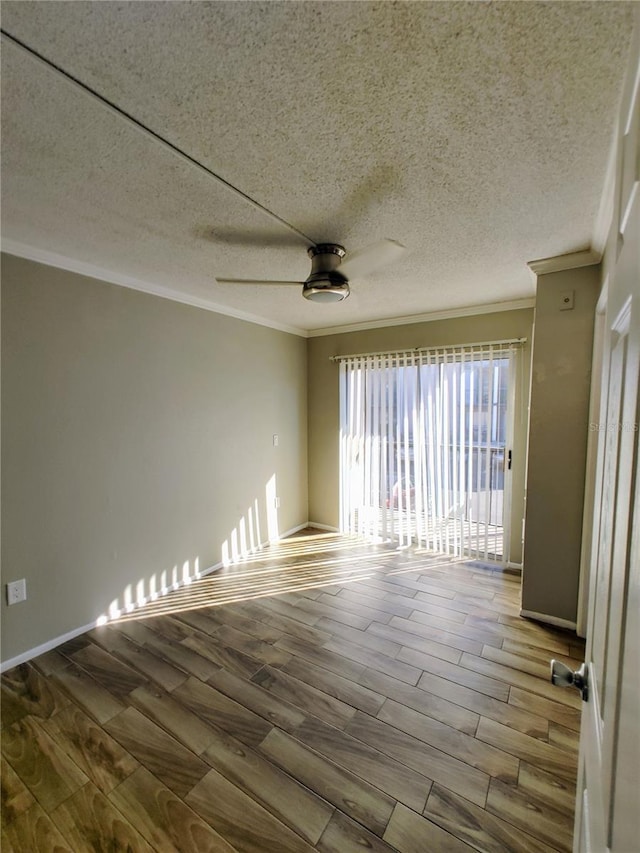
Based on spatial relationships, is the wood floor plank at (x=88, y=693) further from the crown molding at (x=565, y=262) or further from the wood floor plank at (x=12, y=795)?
the crown molding at (x=565, y=262)

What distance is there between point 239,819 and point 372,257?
88.6 inches

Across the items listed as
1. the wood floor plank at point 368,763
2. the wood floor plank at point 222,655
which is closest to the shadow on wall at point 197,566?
the wood floor plank at point 222,655

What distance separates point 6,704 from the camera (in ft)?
5.77

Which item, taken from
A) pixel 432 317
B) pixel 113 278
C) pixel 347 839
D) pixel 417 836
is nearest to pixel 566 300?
pixel 432 317

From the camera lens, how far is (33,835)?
123 centimetres

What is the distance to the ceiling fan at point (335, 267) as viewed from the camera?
5.18 ft

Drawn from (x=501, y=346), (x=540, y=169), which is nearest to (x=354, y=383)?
(x=501, y=346)

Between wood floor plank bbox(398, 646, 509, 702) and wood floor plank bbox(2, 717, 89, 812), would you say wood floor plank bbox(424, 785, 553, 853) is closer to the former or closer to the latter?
wood floor plank bbox(398, 646, 509, 702)

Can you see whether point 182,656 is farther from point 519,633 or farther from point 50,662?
point 519,633

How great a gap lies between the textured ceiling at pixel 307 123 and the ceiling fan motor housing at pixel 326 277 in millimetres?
79

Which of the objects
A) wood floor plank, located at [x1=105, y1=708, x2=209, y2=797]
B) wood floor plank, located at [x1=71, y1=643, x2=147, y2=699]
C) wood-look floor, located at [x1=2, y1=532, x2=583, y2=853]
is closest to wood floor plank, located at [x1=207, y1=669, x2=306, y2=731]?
wood-look floor, located at [x1=2, y1=532, x2=583, y2=853]

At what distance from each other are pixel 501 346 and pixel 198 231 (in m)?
2.63

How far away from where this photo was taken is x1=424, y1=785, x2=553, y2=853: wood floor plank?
1199 millimetres

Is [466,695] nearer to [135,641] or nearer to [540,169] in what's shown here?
[135,641]
